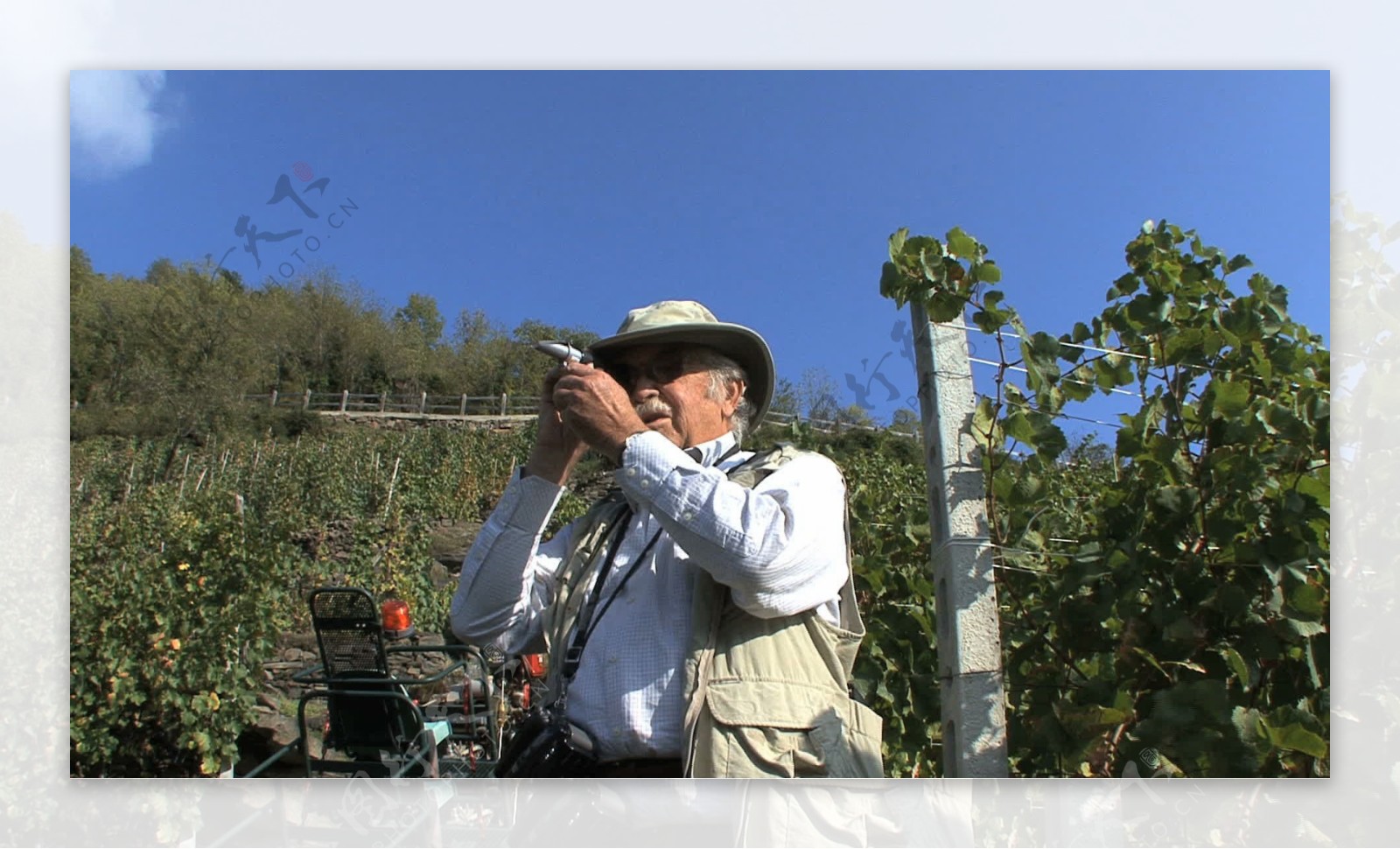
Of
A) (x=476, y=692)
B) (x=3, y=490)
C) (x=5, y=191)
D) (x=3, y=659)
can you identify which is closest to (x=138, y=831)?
(x=3, y=659)

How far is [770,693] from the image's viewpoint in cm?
131

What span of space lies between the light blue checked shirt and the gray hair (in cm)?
9

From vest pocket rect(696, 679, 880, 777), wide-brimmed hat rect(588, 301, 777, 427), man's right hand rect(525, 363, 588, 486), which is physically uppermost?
wide-brimmed hat rect(588, 301, 777, 427)

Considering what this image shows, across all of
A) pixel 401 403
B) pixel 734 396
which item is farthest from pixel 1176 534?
pixel 401 403

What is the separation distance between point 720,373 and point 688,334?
8 centimetres

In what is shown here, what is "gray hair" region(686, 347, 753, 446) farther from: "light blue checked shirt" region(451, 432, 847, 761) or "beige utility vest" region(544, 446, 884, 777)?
"beige utility vest" region(544, 446, 884, 777)

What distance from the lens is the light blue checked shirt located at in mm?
1264

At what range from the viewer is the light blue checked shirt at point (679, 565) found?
49.8 inches

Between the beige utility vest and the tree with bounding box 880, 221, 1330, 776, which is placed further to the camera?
the tree with bounding box 880, 221, 1330, 776

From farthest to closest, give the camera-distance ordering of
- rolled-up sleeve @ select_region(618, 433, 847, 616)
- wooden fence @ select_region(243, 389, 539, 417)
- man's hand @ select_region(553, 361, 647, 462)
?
1. wooden fence @ select_region(243, 389, 539, 417)
2. man's hand @ select_region(553, 361, 647, 462)
3. rolled-up sleeve @ select_region(618, 433, 847, 616)

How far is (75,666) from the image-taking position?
3.99 metres

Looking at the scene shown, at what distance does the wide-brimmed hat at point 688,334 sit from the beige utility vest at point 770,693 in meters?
0.24

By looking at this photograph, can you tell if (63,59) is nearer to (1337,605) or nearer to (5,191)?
(5,191)

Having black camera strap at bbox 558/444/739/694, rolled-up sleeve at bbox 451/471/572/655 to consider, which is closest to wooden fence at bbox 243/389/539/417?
rolled-up sleeve at bbox 451/471/572/655
